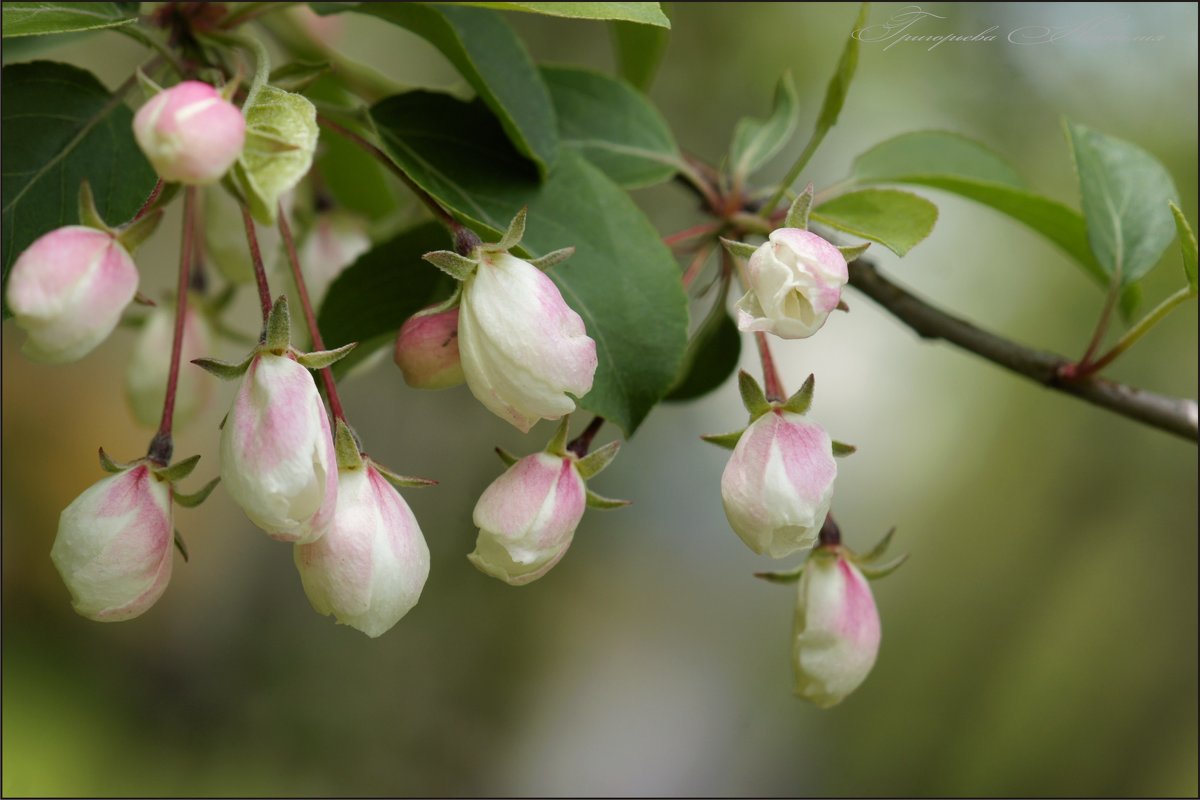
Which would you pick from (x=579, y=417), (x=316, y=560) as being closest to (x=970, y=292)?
(x=579, y=417)

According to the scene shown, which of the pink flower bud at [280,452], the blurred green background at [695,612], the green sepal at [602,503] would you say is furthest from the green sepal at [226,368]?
the blurred green background at [695,612]

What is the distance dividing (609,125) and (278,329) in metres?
0.26

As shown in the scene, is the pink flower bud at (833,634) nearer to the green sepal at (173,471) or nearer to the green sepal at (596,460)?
the green sepal at (596,460)

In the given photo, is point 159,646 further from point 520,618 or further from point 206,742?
point 520,618

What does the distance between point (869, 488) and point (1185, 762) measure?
24.0 inches

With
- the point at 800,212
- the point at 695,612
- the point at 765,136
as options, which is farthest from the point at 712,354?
the point at 695,612

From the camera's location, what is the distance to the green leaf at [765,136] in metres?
0.51

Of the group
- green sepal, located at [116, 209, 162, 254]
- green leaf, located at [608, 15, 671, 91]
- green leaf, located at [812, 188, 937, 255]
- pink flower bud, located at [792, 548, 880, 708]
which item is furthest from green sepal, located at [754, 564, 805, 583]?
green leaf, located at [608, 15, 671, 91]

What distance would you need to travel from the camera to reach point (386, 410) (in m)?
1.52

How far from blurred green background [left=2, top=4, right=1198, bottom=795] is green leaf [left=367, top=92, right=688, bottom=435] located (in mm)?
1073

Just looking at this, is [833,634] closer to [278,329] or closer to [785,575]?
[785,575]

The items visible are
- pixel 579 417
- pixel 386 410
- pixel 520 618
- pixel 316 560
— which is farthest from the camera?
pixel 520 618

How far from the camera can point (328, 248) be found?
0.52 m

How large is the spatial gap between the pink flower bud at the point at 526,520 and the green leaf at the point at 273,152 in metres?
0.11
